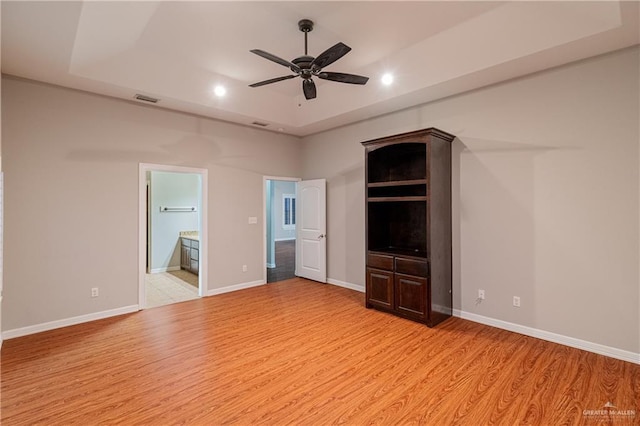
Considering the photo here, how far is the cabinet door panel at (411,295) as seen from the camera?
3.89 metres

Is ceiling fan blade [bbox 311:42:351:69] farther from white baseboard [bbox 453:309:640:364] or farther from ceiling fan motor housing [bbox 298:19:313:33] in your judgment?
white baseboard [bbox 453:309:640:364]

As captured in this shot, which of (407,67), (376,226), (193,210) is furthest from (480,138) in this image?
(193,210)

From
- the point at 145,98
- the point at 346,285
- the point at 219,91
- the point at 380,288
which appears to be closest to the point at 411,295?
the point at 380,288

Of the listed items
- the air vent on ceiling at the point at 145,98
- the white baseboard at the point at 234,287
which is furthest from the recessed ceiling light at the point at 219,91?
the white baseboard at the point at 234,287

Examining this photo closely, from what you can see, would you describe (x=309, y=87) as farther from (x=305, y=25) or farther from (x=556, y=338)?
(x=556, y=338)

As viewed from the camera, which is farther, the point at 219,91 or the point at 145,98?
the point at 219,91

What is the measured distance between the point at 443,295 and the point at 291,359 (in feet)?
7.20

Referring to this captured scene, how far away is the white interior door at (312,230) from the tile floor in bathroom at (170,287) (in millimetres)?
2155

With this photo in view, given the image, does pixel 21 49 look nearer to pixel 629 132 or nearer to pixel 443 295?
pixel 443 295

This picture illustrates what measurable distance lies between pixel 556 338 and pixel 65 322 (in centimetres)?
580

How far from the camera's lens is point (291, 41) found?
3.63 meters

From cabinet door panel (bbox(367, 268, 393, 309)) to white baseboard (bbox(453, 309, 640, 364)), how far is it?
920 mm

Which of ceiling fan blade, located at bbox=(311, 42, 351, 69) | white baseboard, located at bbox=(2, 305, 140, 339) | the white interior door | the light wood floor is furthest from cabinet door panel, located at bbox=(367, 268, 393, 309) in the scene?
white baseboard, located at bbox=(2, 305, 140, 339)

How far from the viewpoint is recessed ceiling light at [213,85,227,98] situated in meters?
4.62
